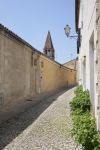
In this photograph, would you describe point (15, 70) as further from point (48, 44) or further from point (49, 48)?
point (48, 44)

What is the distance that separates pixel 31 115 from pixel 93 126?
805 centimetres

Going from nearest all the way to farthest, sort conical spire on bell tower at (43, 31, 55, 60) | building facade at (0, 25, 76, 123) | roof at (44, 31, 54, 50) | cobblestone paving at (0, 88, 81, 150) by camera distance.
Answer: cobblestone paving at (0, 88, 81, 150) → building facade at (0, 25, 76, 123) → conical spire on bell tower at (43, 31, 55, 60) → roof at (44, 31, 54, 50)

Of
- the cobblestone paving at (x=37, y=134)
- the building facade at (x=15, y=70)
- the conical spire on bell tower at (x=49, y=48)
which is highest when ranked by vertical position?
the conical spire on bell tower at (x=49, y=48)

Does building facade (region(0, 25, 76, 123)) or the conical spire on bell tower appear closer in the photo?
building facade (region(0, 25, 76, 123))

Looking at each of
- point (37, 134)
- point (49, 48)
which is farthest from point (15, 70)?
point (49, 48)

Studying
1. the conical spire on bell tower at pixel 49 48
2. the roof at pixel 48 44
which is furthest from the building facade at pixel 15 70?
the roof at pixel 48 44

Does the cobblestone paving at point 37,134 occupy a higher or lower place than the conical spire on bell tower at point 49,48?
lower

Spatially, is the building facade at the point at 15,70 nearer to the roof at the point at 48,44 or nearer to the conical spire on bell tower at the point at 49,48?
the conical spire on bell tower at the point at 49,48

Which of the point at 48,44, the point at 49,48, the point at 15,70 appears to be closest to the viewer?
the point at 15,70

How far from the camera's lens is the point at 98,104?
195 inches

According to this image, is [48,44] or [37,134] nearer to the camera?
[37,134]

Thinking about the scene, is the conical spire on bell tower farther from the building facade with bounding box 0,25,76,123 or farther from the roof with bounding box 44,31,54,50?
the building facade with bounding box 0,25,76,123

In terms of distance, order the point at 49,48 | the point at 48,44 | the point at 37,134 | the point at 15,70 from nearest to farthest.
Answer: the point at 37,134
the point at 15,70
the point at 49,48
the point at 48,44

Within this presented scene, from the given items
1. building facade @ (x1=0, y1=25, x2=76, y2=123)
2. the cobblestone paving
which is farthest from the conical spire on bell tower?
the cobblestone paving
